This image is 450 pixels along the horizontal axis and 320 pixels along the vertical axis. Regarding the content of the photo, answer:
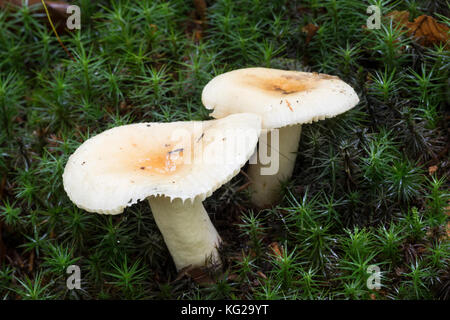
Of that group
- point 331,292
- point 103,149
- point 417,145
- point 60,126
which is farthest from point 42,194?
point 417,145

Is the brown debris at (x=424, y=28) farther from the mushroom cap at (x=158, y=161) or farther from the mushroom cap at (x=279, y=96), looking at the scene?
the mushroom cap at (x=158, y=161)

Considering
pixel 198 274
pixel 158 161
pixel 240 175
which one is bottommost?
pixel 198 274

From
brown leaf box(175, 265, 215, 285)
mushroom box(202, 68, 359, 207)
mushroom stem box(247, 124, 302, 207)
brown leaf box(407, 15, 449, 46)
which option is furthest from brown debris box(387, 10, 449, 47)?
brown leaf box(175, 265, 215, 285)

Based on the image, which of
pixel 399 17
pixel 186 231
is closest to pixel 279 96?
pixel 186 231

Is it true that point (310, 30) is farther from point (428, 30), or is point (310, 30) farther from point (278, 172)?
point (278, 172)

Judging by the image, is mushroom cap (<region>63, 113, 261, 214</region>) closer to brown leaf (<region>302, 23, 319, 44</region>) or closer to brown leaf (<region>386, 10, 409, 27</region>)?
brown leaf (<region>302, 23, 319, 44</region>)

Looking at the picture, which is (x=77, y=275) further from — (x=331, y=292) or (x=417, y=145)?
(x=417, y=145)

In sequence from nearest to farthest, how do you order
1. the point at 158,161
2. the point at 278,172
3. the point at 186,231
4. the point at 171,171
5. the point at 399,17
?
the point at 171,171 < the point at 158,161 < the point at 186,231 < the point at 278,172 < the point at 399,17
